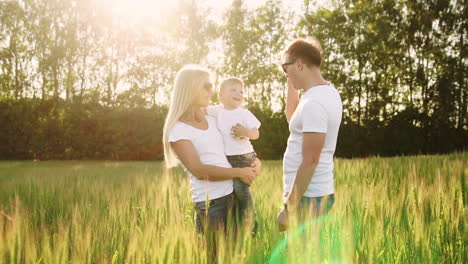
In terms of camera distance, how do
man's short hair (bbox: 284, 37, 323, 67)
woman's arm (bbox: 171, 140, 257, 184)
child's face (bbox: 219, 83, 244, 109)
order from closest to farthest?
man's short hair (bbox: 284, 37, 323, 67) < woman's arm (bbox: 171, 140, 257, 184) < child's face (bbox: 219, 83, 244, 109)

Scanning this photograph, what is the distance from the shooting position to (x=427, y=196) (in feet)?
8.72

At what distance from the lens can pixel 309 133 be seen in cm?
204

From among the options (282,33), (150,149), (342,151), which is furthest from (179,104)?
(282,33)

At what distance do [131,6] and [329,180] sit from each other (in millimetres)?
25353

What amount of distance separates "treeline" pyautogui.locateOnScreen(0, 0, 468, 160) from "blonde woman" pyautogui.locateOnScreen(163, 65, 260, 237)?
52.8 ft

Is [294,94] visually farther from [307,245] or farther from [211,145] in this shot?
[307,245]

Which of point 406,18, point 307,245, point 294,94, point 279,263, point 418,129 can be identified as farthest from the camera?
point 406,18

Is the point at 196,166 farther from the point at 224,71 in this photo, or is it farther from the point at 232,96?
the point at 224,71

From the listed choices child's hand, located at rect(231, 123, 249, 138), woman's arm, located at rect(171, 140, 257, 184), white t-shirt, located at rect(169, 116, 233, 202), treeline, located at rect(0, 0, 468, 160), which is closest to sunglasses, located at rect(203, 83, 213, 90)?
white t-shirt, located at rect(169, 116, 233, 202)

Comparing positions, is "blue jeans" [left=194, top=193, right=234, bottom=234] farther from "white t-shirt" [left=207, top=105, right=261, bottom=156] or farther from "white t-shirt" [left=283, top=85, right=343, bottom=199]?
"white t-shirt" [left=207, top=105, right=261, bottom=156]

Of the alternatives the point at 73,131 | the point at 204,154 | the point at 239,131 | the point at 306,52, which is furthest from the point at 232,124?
the point at 73,131

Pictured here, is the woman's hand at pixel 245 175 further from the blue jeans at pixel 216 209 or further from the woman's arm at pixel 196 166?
the blue jeans at pixel 216 209

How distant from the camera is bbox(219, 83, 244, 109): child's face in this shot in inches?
138

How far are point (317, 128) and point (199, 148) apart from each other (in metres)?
0.86
